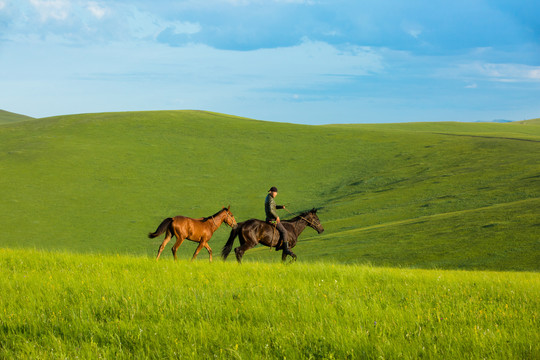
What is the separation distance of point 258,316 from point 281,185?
7050cm

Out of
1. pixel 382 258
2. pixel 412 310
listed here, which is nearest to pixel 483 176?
pixel 382 258

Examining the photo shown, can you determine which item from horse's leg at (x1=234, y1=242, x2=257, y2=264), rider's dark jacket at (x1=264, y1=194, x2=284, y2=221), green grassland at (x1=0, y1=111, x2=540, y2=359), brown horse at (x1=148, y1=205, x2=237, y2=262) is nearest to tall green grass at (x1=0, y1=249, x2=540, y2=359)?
green grassland at (x1=0, y1=111, x2=540, y2=359)

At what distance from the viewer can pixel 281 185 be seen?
7862 cm

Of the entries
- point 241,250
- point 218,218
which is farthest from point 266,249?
point 241,250

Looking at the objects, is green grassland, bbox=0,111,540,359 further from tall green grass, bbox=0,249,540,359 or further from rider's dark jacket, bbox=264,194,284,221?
rider's dark jacket, bbox=264,194,284,221

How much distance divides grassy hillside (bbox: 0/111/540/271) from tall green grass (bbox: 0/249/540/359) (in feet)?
56.6

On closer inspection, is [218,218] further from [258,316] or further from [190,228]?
[258,316]

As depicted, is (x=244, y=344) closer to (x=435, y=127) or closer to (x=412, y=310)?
(x=412, y=310)

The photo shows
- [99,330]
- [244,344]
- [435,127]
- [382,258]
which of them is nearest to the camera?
[244,344]

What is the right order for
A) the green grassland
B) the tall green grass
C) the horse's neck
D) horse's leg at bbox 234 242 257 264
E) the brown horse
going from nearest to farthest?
1. the tall green grass
2. the green grassland
3. the brown horse
4. horse's leg at bbox 234 242 257 264
5. the horse's neck

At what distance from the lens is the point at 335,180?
3155 inches

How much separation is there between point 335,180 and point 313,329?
73.5 metres

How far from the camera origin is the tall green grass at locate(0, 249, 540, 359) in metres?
6.73

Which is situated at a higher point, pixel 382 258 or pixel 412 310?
pixel 412 310
